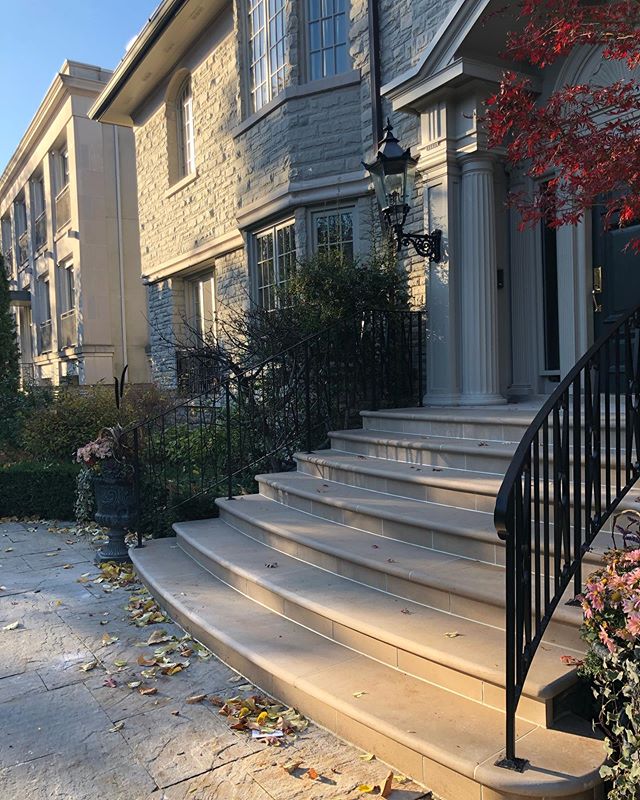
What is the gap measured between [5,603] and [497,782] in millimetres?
4116

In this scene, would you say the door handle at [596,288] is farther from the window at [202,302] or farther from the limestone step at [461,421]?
the window at [202,302]

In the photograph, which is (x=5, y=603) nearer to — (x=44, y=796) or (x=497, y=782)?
(x=44, y=796)

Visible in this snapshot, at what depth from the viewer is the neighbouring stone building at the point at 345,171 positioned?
6215 mm

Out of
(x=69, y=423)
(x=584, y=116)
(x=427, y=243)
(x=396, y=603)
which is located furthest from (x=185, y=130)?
(x=396, y=603)

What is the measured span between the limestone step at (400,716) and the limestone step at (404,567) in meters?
0.48

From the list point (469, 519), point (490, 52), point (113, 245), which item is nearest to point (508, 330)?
point (490, 52)

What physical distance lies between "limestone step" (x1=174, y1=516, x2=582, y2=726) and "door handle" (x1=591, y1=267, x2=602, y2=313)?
11.6 feet

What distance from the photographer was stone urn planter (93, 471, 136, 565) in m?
6.06

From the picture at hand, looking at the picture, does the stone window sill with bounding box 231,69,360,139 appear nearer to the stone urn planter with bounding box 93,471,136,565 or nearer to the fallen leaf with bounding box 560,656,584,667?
the stone urn planter with bounding box 93,471,136,565

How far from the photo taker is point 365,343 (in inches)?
278

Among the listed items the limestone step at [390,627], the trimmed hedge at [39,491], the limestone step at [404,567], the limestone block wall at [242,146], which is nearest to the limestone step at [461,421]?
the limestone step at [404,567]

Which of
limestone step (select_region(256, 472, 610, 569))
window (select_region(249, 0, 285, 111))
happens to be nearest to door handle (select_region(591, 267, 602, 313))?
limestone step (select_region(256, 472, 610, 569))

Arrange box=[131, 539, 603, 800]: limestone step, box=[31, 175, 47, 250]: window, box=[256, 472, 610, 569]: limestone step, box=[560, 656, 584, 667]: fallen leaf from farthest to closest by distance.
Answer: box=[31, 175, 47, 250]: window < box=[256, 472, 610, 569]: limestone step < box=[560, 656, 584, 667]: fallen leaf < box=[131, 539, 603, 800]: limestone step

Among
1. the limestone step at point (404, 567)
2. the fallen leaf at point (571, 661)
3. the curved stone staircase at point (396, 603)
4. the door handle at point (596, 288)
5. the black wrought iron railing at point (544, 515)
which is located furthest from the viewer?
the door handle at point (596, 288)
